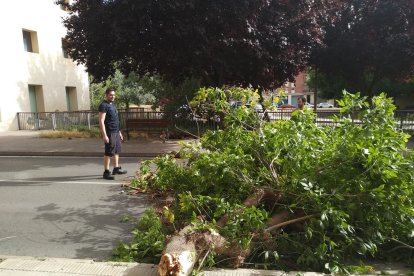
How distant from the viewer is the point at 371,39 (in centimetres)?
1502

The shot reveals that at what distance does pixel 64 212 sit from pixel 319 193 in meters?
3.76

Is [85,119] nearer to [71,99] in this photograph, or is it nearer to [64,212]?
[71,99]

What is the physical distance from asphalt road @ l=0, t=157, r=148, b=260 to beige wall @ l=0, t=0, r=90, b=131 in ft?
41.2

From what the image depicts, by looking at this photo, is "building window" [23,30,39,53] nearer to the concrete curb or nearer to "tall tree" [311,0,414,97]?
the concrete curb

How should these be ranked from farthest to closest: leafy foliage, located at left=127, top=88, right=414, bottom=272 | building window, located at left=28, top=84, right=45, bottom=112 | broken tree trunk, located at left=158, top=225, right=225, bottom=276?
building window, located at left=28, top=84, right=45, bottom=112 → leafy foliage, located at left=127, top=88, right=414, bottom=272 → broken tree trunk, located at left=158, top=225, right=225, bottom=276

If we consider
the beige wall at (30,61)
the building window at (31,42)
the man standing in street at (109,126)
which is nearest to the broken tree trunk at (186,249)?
the man standing in street at (109,126)

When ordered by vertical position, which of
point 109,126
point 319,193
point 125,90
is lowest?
point 319,193

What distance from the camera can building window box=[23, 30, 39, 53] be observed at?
2112 centimetres

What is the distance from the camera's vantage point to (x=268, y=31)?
10695 mm

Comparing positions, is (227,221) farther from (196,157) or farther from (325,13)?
(325,13)

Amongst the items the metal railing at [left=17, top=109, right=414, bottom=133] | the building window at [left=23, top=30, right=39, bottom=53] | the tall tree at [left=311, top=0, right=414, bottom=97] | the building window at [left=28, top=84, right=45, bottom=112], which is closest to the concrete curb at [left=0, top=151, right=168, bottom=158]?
the metal railing at [left=17, top=109, right=414, bottom=133]

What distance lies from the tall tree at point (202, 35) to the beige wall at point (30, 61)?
340 inches

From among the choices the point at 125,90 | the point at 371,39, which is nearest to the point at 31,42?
the point at 125,90

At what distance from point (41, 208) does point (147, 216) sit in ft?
7.04
